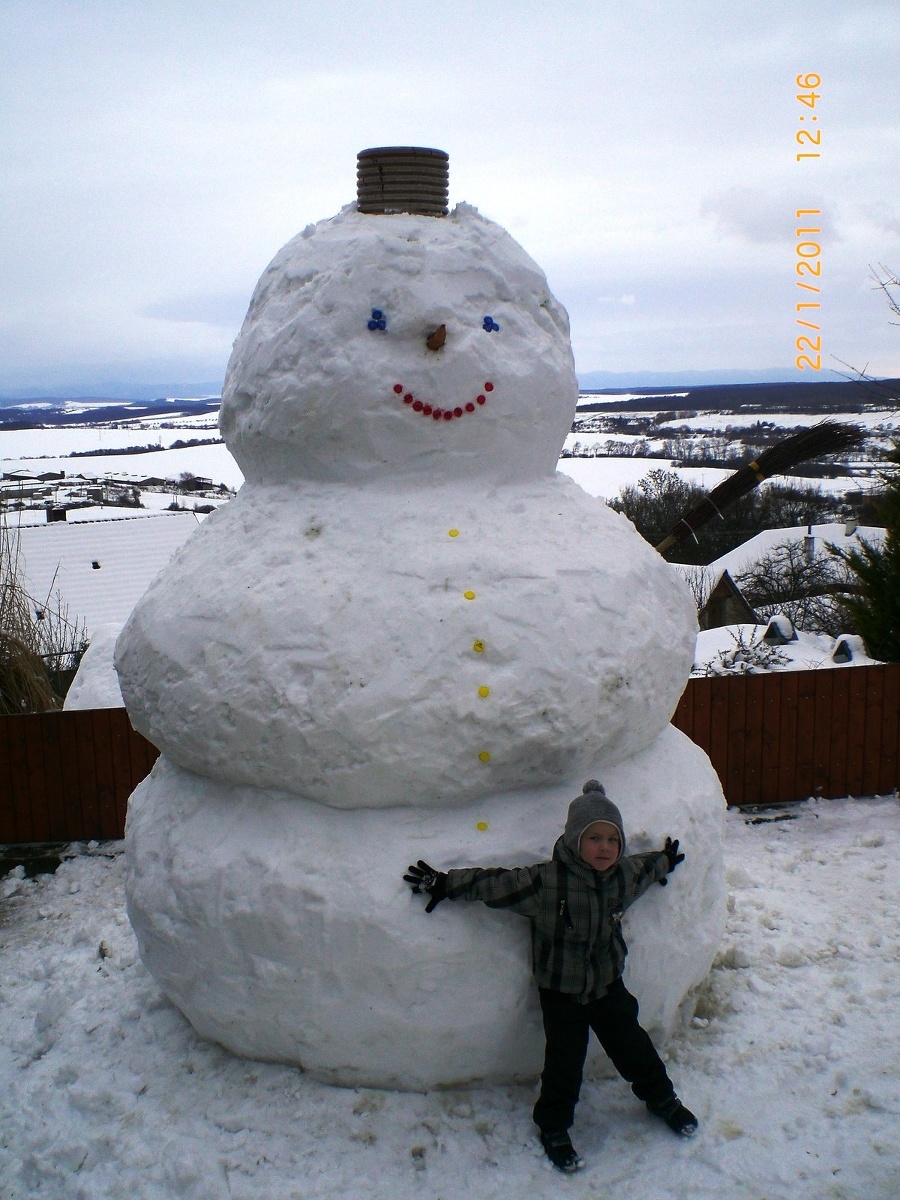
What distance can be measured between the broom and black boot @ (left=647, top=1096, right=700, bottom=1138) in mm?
2873

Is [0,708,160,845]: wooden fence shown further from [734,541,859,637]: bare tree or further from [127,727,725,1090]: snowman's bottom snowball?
[734,541,859,637]: bare tree

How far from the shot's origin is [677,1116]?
3.04 meters

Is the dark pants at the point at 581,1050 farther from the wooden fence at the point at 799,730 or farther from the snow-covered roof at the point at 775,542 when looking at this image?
the snow-covered roof at the point at 775,542

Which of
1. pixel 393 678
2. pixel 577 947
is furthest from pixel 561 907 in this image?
pixel 393 678

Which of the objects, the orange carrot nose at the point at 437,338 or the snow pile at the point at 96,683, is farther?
the snow pile at the point at 96,683

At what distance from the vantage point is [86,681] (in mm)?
8070

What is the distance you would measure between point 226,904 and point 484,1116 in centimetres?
→ 118

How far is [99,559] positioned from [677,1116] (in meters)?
14.3

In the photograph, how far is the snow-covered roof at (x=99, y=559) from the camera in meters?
14.0

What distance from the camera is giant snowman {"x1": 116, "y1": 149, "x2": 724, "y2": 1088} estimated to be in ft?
9.82

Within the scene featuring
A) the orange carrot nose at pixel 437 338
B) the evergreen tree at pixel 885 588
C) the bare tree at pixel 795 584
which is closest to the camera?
the orange carrot nose at pixel 437 338

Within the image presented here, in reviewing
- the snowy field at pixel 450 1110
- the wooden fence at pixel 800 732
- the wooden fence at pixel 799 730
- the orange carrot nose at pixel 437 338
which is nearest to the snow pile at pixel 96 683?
the wooden fence at pixel 799 730

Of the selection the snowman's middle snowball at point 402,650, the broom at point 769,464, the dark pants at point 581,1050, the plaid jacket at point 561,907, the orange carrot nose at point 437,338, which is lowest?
the dark pants at point 581,1050

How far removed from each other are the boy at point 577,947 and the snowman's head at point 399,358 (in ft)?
4.46
